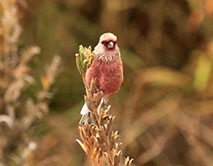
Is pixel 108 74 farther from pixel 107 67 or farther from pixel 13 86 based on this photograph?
pixel 13 86

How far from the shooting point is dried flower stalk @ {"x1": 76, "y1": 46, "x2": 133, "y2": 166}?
3.18ft

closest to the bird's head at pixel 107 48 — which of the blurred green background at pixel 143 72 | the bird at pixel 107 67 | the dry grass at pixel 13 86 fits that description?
the bird at pixel 107 67

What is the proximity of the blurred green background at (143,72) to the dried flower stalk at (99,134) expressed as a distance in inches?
91.2

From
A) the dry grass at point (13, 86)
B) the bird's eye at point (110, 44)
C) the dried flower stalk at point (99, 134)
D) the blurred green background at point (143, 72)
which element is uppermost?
the blurred green background at point (143, 72)

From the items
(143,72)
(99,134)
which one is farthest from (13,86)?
(143,72)

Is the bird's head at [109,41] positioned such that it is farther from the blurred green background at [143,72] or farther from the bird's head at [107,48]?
the blurred green background at [143,72]

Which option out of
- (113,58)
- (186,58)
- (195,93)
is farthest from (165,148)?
(113,58)

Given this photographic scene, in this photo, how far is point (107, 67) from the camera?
0.93 meters

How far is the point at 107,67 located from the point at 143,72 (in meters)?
2.63

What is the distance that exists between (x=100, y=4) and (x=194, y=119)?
1.22m

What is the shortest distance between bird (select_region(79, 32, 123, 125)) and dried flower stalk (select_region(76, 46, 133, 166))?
0.02 m

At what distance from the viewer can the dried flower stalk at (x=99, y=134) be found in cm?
97

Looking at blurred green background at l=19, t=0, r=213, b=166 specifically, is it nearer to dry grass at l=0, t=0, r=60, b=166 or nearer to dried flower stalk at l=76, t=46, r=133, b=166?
dry grass at l=0, t=0, r=60, b=166

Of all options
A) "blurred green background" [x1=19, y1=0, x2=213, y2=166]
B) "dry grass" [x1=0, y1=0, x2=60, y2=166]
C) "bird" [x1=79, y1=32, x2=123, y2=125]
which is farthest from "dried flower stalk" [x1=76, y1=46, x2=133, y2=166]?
"blurred green background" [x1=19, y1=0, x2=213, y2=166]
